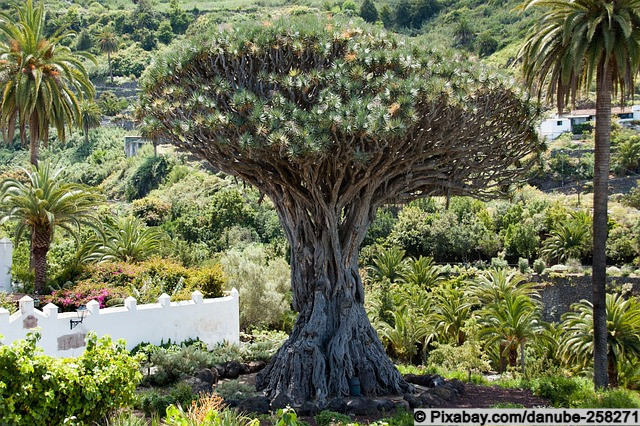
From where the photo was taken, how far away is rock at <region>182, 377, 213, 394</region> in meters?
15.0

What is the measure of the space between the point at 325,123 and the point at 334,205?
2.30 m

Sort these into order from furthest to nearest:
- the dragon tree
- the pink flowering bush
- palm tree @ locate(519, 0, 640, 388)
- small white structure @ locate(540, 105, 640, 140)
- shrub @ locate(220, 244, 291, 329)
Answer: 1. small white structure @ locate(540, 105, 640, 140)
2. shrub @ locate(220, 244, 291, 329)
3. the pink flowering bush
4. palm tree @ locate(519, 0, 640, 388)
5. the dragon tree

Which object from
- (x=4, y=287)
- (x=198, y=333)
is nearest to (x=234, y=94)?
(x=198, y=333)

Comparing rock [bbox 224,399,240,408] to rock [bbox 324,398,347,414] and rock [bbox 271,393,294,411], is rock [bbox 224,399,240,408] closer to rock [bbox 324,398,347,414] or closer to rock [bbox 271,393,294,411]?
rock [bbox 271,393,294,411]

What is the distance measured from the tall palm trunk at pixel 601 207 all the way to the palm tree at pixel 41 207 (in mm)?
15353

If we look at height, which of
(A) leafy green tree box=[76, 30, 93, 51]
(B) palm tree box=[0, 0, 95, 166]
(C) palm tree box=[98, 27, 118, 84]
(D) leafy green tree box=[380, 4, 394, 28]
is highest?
(D) leafy green tree box=[380, 4, 394, 28]

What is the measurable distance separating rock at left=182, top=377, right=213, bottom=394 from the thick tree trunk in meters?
1.07

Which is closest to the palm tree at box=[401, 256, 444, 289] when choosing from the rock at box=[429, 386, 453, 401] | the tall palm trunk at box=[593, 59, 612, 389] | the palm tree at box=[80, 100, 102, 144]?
the tall palm trunk at box=[593, 59, 612, 389]

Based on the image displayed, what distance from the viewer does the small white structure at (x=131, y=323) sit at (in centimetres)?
1770

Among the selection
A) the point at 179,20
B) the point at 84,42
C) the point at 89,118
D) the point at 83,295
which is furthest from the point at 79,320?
the point at 179,20

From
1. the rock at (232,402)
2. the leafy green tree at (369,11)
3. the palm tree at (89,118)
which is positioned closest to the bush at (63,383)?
the rock at (232,402)

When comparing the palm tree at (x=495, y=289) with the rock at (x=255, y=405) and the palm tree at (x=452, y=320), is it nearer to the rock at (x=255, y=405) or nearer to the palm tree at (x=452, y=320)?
the palm tree at (x=452, y=320)

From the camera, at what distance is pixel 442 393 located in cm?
1490

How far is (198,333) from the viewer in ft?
67.6
